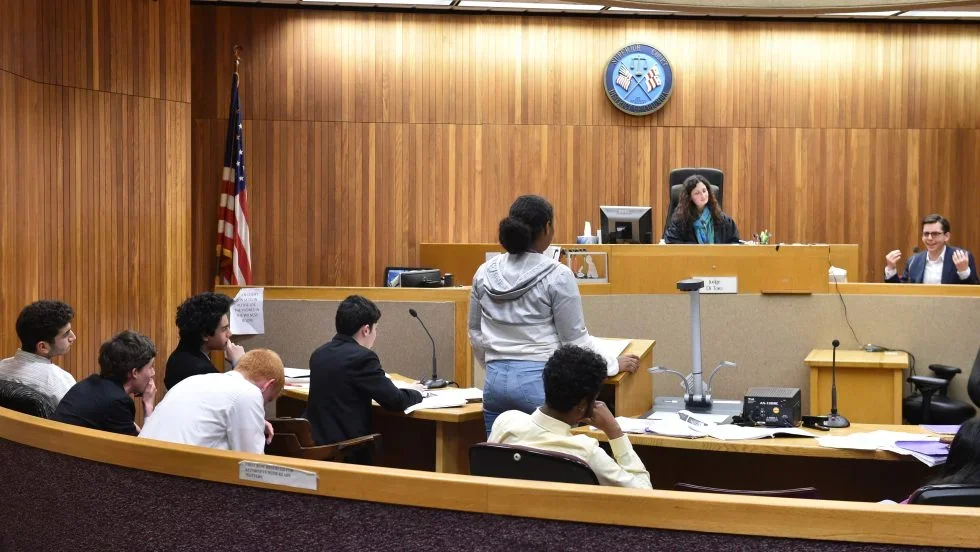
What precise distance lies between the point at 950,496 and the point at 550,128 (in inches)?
276

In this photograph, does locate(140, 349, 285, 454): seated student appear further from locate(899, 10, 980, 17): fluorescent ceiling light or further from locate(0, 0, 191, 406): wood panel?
locate(899, 10, 980, 17): fluorescent ceiling light

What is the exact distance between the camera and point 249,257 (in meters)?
8.41


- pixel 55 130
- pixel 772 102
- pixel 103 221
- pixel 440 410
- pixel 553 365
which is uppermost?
pixel 772 102

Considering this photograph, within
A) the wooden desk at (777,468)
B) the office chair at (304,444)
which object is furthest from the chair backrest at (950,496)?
the office chair at (304,444)

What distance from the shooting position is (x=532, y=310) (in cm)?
384

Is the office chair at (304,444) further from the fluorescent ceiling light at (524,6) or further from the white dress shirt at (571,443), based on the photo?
the fluorescent ceiling light at (524,6)

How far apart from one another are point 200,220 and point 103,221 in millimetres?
1874

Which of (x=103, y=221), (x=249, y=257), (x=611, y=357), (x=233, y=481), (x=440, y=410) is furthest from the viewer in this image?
(x=249, y=257)

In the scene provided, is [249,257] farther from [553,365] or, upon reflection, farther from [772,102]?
[553,365]

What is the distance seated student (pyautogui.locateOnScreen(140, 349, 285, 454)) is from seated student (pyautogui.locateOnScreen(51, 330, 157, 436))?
Result: 0.46 m

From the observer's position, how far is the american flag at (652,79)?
30.4 feet

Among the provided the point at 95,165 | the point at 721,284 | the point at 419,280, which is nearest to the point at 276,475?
the point at 419,280

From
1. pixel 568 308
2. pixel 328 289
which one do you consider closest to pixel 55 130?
pixel 328 289

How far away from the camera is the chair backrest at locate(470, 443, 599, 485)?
8.70 feet
